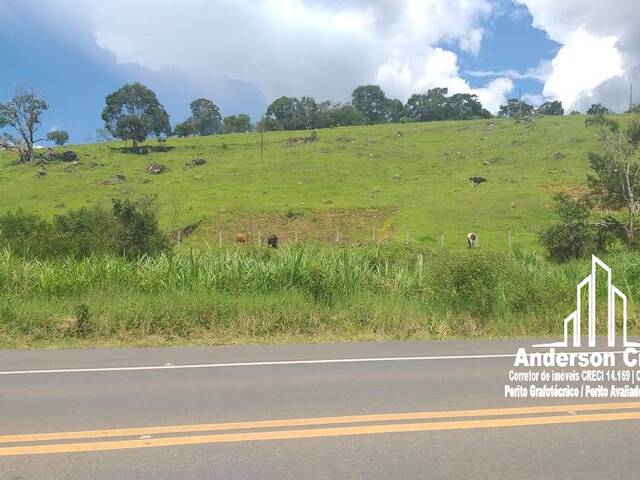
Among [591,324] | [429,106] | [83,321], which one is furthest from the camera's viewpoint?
[429,106]

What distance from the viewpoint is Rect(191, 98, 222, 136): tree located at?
130 meters

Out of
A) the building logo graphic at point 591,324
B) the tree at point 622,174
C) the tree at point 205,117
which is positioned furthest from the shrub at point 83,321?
the tree at point 205,117

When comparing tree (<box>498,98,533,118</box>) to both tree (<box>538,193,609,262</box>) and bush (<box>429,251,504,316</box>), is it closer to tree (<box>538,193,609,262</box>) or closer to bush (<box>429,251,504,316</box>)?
tree (<box>538,193,609,262</box>)

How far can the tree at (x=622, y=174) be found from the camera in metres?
31.9

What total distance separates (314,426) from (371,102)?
14534cm

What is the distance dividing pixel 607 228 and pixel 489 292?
884 inches

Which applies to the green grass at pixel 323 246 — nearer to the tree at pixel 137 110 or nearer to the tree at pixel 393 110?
the tree at pixel 137 110

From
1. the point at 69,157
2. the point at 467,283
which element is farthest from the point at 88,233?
the point at 69,157

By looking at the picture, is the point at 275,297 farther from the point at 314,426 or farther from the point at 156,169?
the point at 156,169

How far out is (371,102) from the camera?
14650cm

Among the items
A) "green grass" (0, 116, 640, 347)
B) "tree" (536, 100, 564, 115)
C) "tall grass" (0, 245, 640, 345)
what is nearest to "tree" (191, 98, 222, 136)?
"green grass" (0, 116, 640, 347)

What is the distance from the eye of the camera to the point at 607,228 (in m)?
31.8

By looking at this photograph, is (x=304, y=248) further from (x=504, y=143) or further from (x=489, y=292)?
(x=504, y=143)

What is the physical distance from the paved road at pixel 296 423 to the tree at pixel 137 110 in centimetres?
9094
